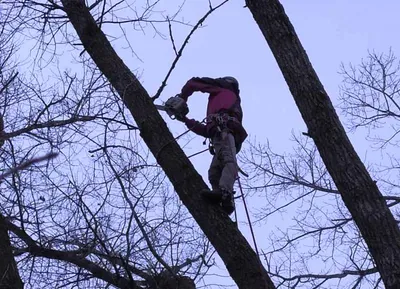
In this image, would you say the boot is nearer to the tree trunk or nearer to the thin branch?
the thin branch

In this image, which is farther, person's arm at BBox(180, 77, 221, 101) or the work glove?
person's arm at BBox(180, 77, 221, 101)

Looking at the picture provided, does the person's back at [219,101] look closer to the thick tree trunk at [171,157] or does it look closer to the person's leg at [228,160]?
the person's leg at [228,160]

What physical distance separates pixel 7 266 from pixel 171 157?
147 centimetres

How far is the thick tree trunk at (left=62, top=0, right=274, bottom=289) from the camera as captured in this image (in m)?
4.17

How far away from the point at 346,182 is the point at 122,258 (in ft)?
5.87

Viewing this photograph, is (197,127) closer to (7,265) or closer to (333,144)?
(7,265)

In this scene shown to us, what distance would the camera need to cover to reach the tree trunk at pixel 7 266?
16.4 feet

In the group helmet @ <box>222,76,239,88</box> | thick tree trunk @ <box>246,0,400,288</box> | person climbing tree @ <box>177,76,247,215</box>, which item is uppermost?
helmet @ <box>222,76,239,88</box>

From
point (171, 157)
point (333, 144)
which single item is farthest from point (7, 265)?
point (333, 144)

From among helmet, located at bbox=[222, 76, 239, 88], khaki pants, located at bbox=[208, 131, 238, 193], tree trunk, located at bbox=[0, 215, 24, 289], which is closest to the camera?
tree trunk, located at bbox=[0, 215, 24, 289]

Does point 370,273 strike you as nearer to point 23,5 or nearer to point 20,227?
point 20,227

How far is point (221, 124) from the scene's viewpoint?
5.75m

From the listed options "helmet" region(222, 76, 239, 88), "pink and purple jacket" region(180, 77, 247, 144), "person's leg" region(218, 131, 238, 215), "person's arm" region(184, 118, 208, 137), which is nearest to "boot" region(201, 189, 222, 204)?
"person's leg" region(218, 131, 238, 215)

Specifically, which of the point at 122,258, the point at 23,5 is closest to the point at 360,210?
the point at 122,258
